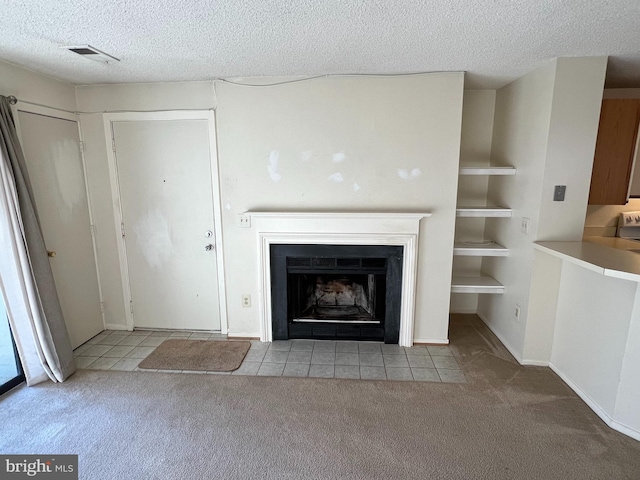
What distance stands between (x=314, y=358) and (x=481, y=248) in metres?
1.82

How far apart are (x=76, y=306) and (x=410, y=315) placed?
3.08 metres

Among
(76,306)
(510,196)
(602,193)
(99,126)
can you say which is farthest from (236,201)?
(602,193)

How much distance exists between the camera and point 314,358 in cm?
288

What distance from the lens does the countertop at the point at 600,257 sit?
71.3 inches

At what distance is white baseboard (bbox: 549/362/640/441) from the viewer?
197 cm

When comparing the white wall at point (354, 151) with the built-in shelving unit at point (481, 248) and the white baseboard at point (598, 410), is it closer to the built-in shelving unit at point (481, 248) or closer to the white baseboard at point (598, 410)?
the built-in shelving unit at point (481, 248)

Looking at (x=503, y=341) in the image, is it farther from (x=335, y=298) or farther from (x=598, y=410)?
(x=335, y=298)

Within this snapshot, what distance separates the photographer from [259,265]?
9.94 ft

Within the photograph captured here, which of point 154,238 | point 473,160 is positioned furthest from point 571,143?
point 154,238

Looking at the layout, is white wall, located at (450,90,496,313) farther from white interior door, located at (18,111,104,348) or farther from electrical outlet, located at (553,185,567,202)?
white interior door, located at (18,111,104,348)

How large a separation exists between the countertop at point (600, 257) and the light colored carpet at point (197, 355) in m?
2.58

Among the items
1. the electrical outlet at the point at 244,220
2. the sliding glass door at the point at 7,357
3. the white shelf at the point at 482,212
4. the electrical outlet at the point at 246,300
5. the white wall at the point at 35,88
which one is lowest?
the sliding glass door at the point at 7,357

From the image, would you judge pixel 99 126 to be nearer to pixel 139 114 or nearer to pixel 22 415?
pixel 139 114

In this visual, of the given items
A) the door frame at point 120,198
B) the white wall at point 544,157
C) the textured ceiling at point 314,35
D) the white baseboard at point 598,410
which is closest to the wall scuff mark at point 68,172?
the door frame at point 120,198
